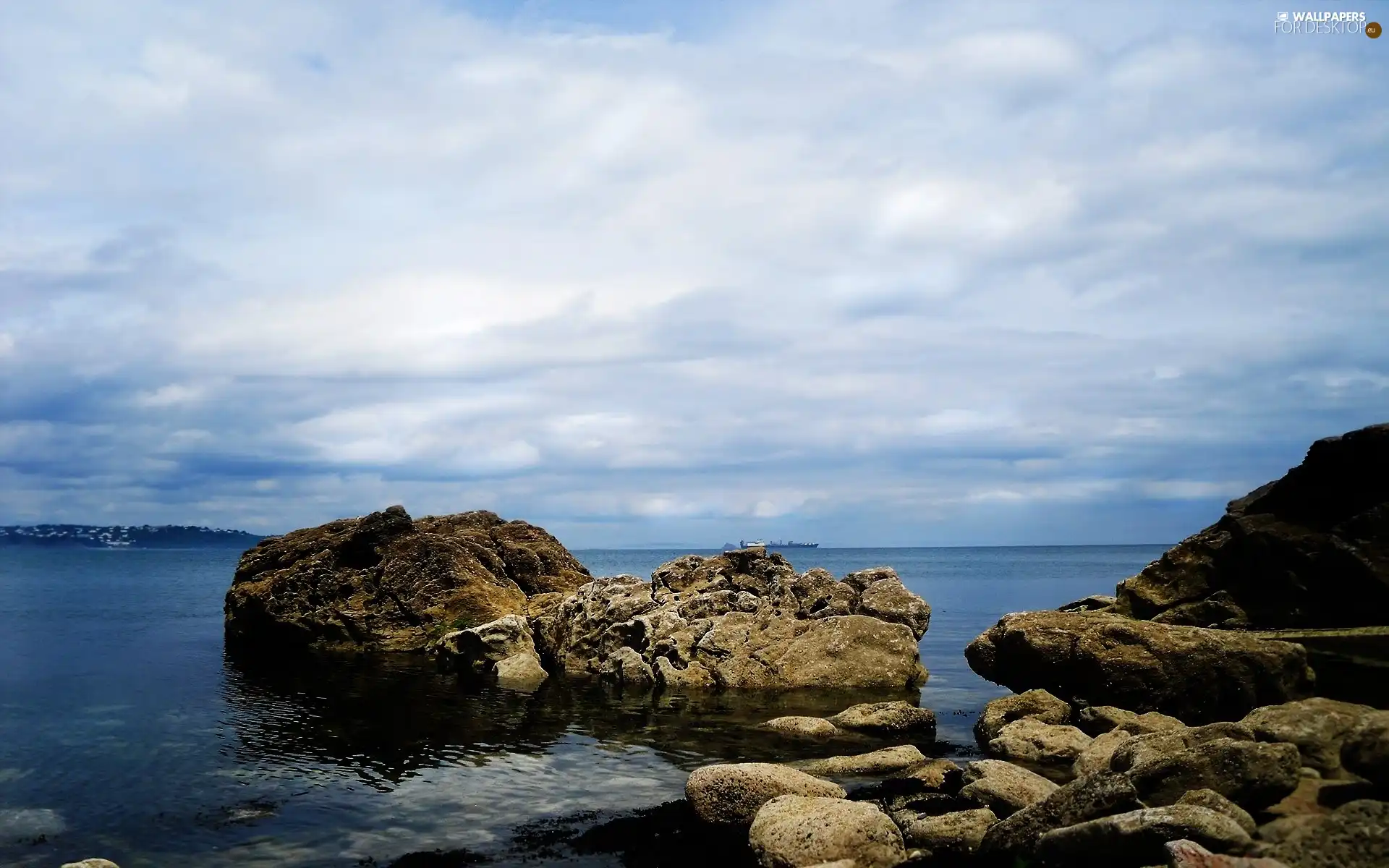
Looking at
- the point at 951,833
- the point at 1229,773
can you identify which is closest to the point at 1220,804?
the point at 1229,773

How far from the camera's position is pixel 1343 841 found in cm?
1119

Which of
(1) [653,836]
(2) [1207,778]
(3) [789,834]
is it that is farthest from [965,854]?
(1) [653,836]

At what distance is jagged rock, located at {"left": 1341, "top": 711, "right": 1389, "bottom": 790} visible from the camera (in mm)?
12500

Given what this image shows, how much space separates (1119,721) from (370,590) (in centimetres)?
4175

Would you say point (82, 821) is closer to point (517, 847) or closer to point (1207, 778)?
point (517, 847)

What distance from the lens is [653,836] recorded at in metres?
18.1

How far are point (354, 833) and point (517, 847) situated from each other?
12.5 feet

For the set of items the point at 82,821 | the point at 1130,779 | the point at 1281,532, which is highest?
the point at 1281,532

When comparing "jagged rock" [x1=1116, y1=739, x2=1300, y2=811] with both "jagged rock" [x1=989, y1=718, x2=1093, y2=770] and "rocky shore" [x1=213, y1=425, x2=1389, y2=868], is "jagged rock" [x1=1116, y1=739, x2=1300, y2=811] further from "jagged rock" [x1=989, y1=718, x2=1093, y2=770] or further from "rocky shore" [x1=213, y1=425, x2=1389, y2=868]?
"jagged rock" [x1=989, y1=718, x2=1093, y2=770]

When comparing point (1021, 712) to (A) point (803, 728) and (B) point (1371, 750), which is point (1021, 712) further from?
(B) point (1371, 750)

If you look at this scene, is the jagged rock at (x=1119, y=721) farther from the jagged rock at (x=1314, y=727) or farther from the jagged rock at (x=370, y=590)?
the jagged rock at (x=370, y=590)

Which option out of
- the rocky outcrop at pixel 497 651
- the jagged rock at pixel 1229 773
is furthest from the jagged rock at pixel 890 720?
the rocky outcrop at pixel 497 651

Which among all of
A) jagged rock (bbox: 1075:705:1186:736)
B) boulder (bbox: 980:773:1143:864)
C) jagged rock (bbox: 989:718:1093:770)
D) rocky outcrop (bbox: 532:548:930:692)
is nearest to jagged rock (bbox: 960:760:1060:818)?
boulder (bbox: 980:773:1143:864)

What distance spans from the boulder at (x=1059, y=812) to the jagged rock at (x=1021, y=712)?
34.2ft
